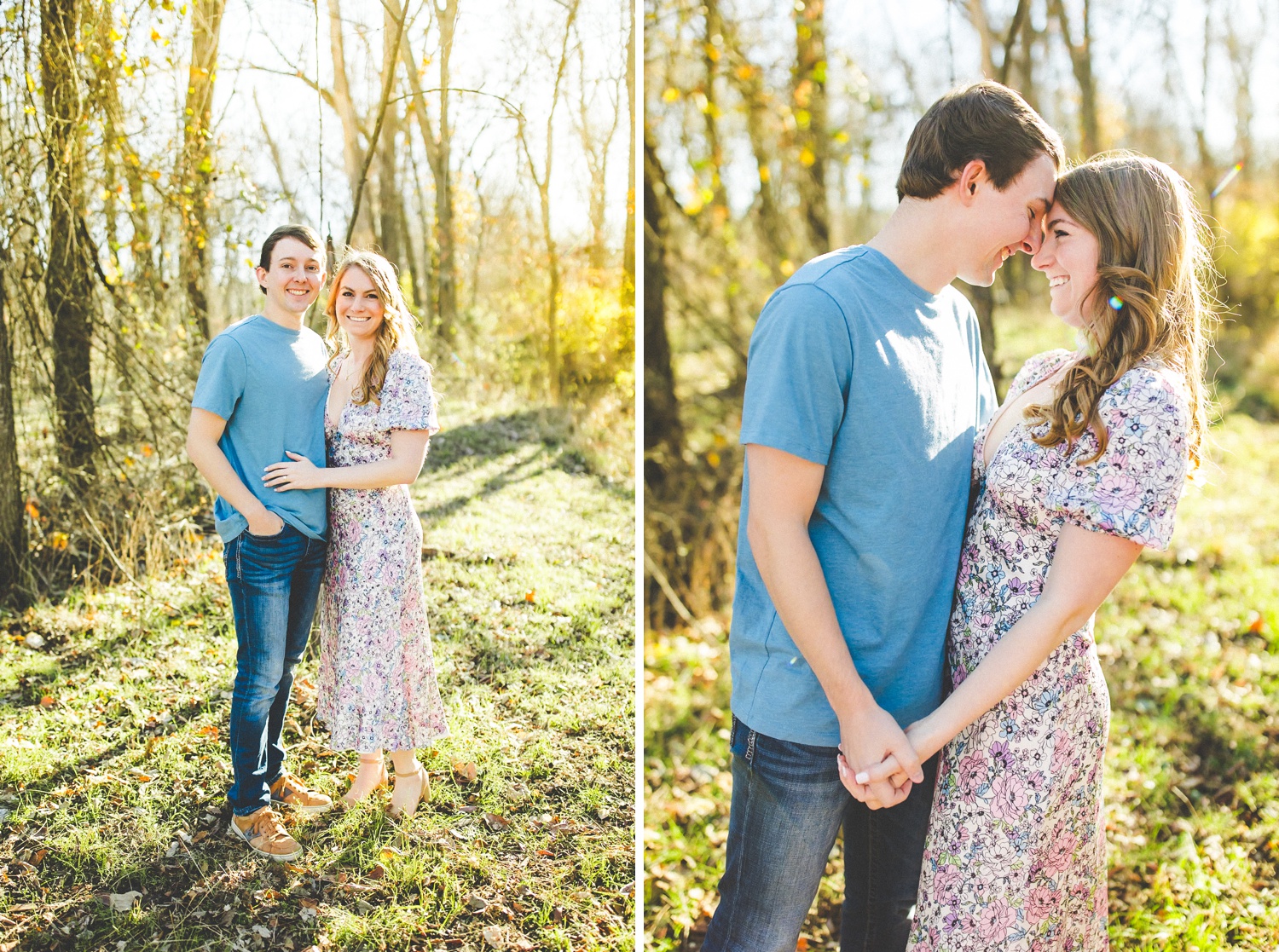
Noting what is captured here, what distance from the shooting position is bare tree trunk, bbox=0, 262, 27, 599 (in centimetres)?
233

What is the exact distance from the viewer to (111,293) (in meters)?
2.54

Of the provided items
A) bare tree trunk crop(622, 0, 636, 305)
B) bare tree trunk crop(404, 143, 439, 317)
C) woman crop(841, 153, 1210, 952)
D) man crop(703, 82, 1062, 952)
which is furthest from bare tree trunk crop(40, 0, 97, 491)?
woman crop(841, 153, 1210, 952)

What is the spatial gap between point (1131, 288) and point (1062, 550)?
0.47 meters

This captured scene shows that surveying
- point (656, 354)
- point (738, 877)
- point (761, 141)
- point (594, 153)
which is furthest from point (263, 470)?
point (761, 141)

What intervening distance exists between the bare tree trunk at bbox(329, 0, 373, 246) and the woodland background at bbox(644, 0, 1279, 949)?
1.79m

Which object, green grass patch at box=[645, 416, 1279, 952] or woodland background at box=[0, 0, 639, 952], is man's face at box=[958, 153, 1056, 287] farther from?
woodland background at box=[0, 0, 639, 952]

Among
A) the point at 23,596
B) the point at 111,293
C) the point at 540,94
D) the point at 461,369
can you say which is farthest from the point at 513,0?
the point at 23,596

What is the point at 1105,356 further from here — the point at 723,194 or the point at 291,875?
the point at 723,194

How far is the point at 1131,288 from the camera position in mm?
1531

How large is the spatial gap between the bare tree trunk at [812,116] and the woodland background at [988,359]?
0.02 m

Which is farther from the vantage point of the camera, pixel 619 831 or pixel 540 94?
pixel 540 94

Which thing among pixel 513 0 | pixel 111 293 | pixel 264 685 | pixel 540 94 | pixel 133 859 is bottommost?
pixel 133 859

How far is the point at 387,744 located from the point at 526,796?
397 millimetres

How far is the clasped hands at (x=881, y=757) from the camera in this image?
152cm
